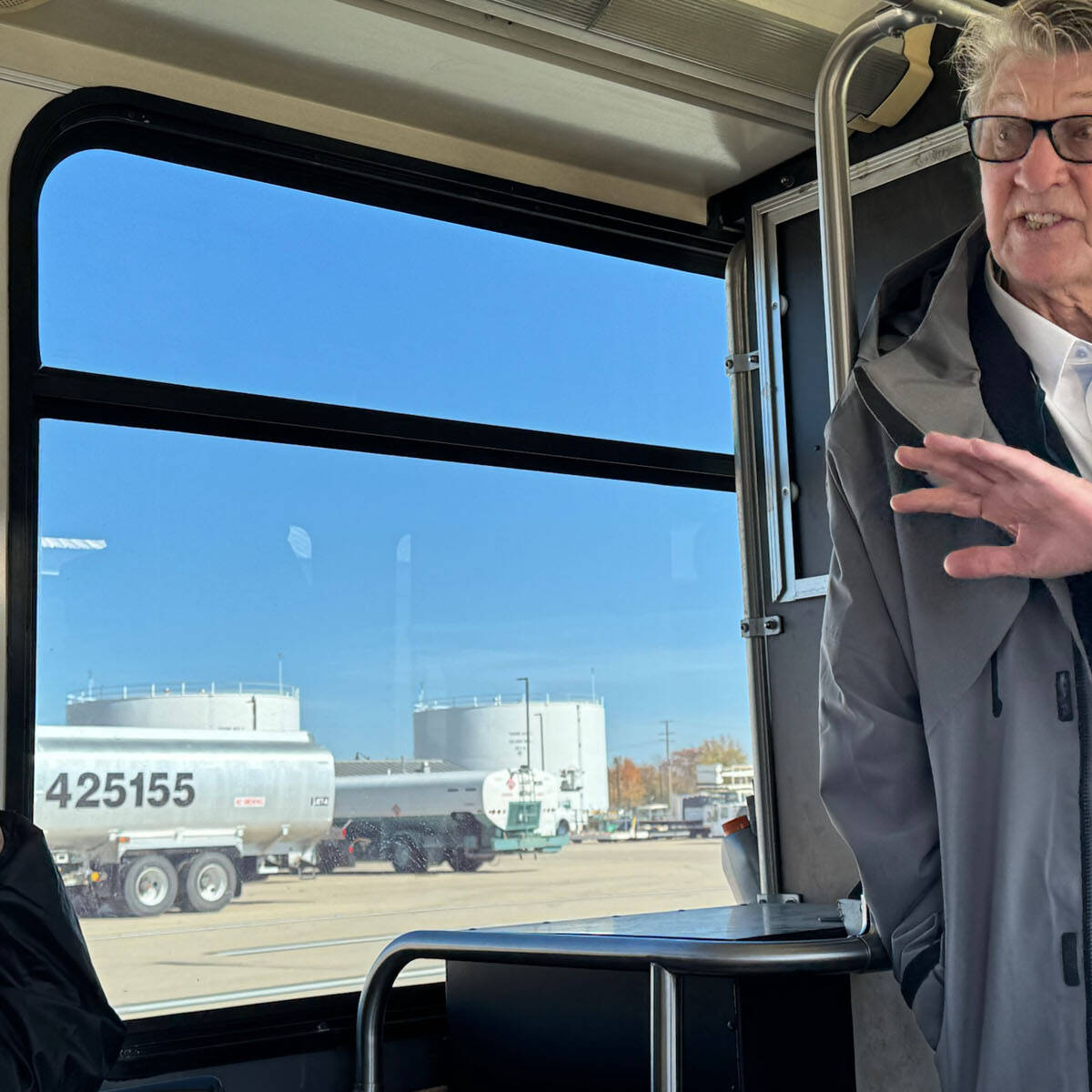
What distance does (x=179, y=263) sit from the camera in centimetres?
262

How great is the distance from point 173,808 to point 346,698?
397 millimetres

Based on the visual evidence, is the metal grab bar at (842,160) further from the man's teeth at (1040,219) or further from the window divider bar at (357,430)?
the window divider bar at (357,430)

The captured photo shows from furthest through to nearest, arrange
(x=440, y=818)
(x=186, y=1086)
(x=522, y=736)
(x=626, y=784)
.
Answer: (x=626, y=784), (x=522, y=736), (x=440, y=818), (x=186, y=1086)

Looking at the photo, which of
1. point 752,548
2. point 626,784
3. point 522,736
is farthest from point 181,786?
point 752,548

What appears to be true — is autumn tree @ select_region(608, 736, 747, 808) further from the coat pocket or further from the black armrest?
the coat pocket

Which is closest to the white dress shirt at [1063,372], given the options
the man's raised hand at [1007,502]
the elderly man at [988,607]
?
the elderly man at [988,607]

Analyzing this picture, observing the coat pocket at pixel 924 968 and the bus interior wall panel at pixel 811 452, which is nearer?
the coat pocket at pixel 924 968

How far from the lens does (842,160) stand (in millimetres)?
1719

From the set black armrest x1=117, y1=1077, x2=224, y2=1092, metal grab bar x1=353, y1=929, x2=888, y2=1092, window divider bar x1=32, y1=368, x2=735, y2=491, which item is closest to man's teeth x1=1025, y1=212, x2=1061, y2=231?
metal grab bar x1=353, y1=929, x2=888, y2=1092

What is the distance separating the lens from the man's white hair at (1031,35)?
4.38ft

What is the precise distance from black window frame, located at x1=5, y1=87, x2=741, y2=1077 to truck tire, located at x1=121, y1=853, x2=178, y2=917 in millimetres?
200

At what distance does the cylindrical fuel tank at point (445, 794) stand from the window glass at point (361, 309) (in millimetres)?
776

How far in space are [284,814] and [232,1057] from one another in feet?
1.48

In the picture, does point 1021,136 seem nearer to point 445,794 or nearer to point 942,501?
point 942,501
